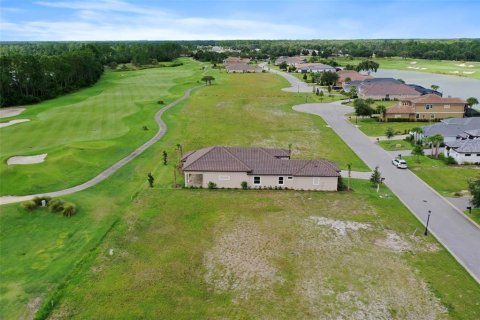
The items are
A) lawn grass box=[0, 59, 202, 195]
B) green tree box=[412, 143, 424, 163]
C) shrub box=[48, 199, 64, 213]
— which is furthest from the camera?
green tree box=[412, 143, 424, 163]

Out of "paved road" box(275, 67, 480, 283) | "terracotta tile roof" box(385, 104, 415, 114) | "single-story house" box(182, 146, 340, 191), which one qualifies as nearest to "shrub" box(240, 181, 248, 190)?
"single-story house" box(182, 146, 340, 191)

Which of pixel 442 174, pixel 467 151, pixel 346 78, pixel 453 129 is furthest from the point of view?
pixel 346 78

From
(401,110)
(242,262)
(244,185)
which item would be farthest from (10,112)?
(401,110)

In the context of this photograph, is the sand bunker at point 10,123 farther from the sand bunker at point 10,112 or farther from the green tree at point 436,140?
the green tree at point 436,140

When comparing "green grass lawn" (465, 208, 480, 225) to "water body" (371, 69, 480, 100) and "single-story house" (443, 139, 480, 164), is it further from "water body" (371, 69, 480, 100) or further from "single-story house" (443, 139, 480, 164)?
"water body" (371, 69, 480, 100)

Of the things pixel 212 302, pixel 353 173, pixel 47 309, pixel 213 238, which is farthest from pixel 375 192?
pixel 47 309

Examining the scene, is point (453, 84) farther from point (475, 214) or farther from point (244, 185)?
point (244, 185)
